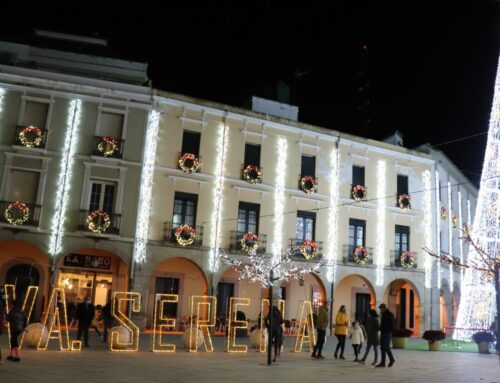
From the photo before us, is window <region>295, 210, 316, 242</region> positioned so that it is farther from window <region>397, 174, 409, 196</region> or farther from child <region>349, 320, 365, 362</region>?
child <region>349, 320, 365, 362</region>

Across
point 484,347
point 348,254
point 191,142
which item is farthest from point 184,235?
point 484,347

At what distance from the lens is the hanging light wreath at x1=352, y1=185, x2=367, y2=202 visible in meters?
30.4

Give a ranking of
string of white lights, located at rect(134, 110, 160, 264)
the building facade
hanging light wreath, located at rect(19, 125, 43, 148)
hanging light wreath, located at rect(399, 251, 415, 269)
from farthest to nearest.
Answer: hanging light wreath, located at rect(399, 251, 415, 269) → string of white lights, located at rect(134, 110, 160, 264) → the building facade → hanging light wreath, located at rect(19, 125, 43, 148)

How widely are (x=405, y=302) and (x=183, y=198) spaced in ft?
51.8

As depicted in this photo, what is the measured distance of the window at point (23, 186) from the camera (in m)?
24.0

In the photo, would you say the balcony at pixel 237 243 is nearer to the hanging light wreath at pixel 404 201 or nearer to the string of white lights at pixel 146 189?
the string of white lights at pixel 146 189

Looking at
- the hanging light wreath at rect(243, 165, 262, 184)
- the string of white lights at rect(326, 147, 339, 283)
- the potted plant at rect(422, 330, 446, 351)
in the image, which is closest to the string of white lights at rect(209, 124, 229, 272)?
the hanging light wreath at rect(243, 165, 262, 184)

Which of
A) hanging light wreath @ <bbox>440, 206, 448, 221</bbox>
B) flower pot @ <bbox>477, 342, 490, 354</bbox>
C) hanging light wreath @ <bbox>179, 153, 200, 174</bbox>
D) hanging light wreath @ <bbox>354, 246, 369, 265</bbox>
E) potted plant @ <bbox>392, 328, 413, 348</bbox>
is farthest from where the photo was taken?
hanging light wreath @ <bbox>440, 206, 448, 221</bbox>

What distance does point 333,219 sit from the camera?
29750 mm

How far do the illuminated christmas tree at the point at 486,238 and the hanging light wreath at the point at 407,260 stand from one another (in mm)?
8502

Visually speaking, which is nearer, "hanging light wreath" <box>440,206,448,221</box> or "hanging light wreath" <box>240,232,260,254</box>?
"hanging light wreath" <box>240,232,260,254</box>

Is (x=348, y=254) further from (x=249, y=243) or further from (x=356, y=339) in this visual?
(x=356, y=339)

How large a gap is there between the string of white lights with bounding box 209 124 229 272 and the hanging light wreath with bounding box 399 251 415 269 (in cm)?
1066

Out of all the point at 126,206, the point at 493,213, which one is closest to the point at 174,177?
the point at 126,206
